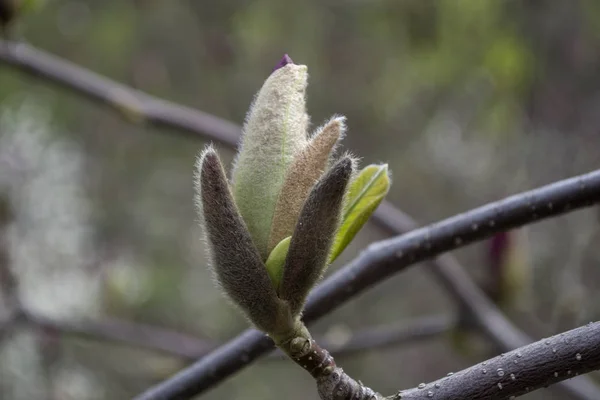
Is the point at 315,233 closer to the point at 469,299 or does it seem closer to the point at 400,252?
the point at 400,252

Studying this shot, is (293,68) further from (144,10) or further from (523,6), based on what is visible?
(144,10)

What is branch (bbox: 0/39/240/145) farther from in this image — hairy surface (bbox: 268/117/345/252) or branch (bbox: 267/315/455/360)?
hairy surface (bbox: 268/117/345/252)

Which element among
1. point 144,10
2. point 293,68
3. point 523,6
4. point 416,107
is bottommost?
point 293,68

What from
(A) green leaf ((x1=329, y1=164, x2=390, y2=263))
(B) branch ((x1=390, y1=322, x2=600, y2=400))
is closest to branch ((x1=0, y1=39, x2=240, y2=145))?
(A) green leaf ((x1=329, y1=164, x2=390, y2=263))

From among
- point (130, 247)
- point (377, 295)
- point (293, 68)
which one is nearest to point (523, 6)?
point (377, 295)

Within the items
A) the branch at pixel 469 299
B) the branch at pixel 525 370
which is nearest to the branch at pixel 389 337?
the branch at pixel 469 299
